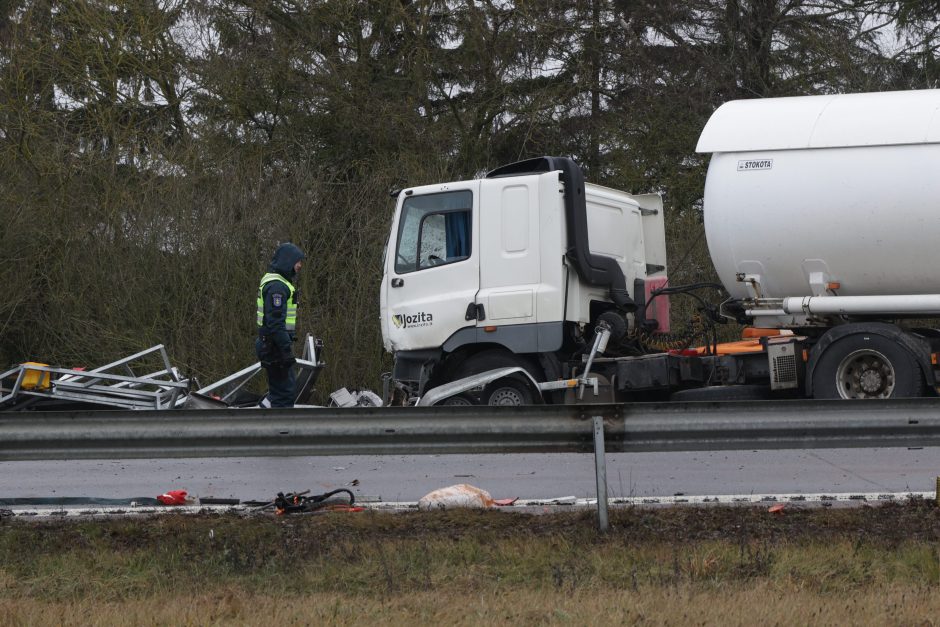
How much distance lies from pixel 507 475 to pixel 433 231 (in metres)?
3.97

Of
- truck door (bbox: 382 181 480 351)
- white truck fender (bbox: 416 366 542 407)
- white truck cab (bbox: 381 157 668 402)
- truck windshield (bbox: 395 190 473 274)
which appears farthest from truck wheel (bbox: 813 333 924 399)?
truck windshield (bbox: 395 190 473 274)

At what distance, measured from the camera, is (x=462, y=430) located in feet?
20.2

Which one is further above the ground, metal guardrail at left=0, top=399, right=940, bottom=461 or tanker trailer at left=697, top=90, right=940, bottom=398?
tanker trailer at left=697, top=90, right=940, bottom=398

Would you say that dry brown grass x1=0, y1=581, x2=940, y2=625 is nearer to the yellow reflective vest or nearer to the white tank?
the white tank

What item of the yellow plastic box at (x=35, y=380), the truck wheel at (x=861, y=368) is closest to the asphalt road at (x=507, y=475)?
the truck wheel at (x=861, y=368)

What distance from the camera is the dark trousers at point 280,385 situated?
11703mm

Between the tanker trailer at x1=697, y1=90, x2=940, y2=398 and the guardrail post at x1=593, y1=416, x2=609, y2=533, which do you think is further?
the tanker trailer at x1=697, y1=90, x2=940, y2=398

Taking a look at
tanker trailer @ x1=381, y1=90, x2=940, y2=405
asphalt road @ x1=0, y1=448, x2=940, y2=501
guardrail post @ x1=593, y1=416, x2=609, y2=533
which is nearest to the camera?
guardrail post @ x1=593, y1=416, x2=609, y2=533

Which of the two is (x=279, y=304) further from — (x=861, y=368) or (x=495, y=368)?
(x=861, y=368)

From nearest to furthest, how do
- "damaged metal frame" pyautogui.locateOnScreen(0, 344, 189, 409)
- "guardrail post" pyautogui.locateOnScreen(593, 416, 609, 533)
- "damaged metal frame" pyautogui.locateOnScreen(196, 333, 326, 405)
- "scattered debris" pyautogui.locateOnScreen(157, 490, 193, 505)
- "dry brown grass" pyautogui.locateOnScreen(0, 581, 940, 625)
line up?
"dry brown grass" pyautogui.locateOnScreen(0, 581, 940, 625), "guardrail post" pyautogui.locateOnScreen(593, 416, 609, 533), "scattered debris" pyautogui.locateOnScreen(157, 490, 193, 505), "damaged metal frame" pyautogui.locateOnScreen(0, 344, 189, 409), "damaged metal frame" pyautogui.locateOnScreen(196, 333, 326, 405)

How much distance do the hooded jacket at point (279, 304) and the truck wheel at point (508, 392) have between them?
6.65 feet

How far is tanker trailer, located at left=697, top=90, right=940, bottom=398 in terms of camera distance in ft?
33.2

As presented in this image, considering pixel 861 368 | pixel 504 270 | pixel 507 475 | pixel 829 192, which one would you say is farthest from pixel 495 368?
pixel 829 192

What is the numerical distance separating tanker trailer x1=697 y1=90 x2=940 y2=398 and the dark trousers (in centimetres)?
447
